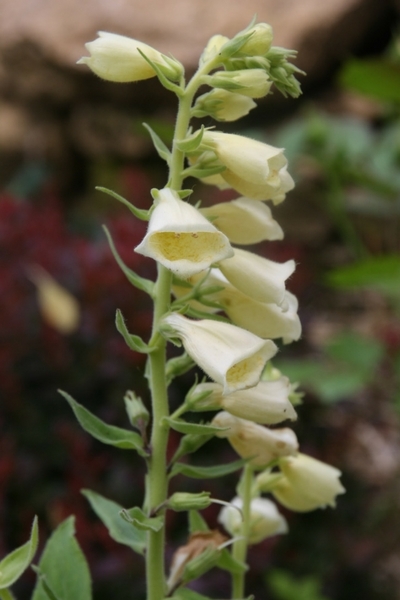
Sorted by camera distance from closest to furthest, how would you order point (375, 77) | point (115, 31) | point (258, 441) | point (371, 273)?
point (258, 441)
point (371, 273)
point (375, 77)
point (115, 31)

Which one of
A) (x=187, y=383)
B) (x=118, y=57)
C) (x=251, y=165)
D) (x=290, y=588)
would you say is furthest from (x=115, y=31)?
(x=251, y=165)

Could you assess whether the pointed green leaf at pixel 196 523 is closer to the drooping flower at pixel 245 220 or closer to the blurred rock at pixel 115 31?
the drooping flower at pixel 245 220

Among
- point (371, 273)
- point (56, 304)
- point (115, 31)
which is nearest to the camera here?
point (371, 273)

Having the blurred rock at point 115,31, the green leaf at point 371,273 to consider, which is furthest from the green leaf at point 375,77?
the blurred rock at point 115,31

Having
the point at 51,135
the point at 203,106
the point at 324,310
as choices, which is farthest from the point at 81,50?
the point at 203,106

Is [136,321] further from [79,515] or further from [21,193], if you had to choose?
[21,193]

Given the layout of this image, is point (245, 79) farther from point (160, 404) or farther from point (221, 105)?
point (160, 404)

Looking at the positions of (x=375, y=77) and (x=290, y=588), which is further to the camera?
(x=375, y=77)
